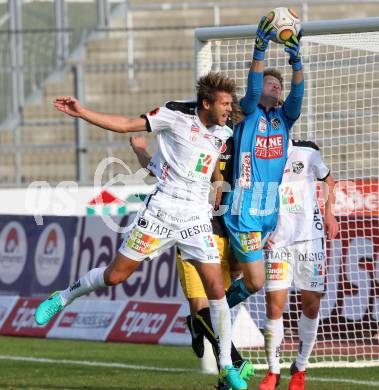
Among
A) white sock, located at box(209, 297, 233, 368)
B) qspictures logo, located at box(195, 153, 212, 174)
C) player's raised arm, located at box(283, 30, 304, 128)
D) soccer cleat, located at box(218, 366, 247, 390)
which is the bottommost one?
soccer cleat, located at box(218, 366, 247, 390)

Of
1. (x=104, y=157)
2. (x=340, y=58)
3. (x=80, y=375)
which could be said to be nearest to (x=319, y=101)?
(x=340, y=58)

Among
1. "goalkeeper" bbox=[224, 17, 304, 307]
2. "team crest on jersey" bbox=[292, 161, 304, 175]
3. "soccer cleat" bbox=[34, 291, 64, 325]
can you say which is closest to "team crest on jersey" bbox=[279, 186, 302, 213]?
"team crest on jersey" bbox=[292, 161, 304, 175]

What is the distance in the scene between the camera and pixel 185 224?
889 centimetres

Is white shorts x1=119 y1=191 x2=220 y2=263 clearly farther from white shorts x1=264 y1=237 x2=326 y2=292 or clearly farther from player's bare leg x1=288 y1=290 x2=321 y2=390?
player's bare leg x1=288 y1=290 x2=321 y2=390

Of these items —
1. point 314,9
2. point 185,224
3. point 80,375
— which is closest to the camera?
point 185,224

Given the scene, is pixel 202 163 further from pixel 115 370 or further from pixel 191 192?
pixel 115 370

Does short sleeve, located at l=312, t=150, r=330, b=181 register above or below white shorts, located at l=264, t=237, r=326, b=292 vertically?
above

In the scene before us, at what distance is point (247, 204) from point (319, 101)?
3.85m

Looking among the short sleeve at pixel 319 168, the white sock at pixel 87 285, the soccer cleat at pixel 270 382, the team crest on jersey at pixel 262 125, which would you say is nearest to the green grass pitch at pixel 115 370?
the soccer cleat at pixel 270 382

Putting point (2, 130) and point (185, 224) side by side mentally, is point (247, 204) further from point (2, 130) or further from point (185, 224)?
point (2, 130)

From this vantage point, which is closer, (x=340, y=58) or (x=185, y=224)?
(x=185, y=224)

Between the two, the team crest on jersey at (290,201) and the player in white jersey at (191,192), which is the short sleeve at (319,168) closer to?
the team crest on jersey at (290,201)

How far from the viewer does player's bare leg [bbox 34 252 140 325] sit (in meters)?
9.07

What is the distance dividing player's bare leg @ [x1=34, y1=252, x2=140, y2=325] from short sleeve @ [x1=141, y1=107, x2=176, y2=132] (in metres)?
1.04
